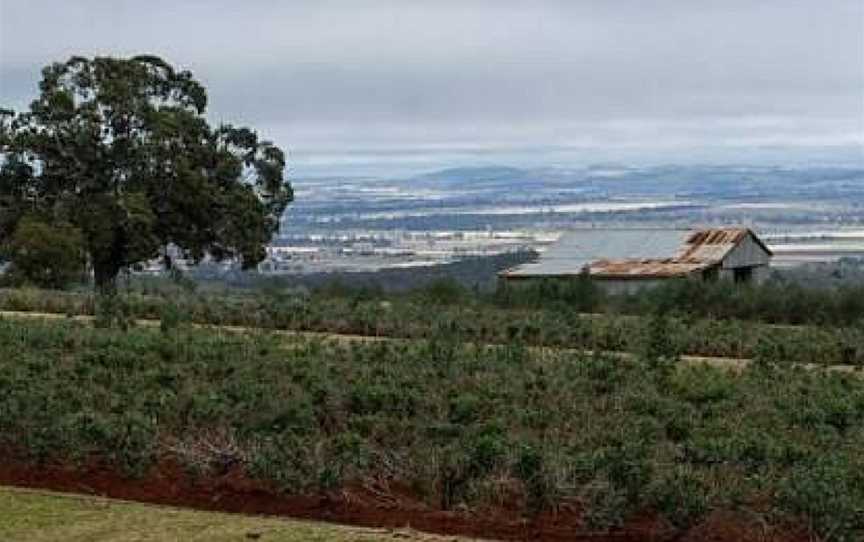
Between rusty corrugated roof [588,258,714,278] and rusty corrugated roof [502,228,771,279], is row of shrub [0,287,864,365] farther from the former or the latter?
rusty corrugated roof [502,228,771,279]

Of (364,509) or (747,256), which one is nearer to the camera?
(364,509)

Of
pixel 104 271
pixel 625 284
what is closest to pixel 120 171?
pixel 104 271

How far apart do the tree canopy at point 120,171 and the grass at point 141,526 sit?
73.6 ft

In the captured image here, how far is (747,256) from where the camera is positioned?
36188mm

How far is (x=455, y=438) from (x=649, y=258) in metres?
26.1

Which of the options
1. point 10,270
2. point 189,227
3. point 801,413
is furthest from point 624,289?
point 801,413

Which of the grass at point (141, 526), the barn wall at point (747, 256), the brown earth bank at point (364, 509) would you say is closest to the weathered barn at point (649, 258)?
the barn wall at point (747, 256)

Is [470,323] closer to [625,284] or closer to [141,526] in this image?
[141,526]

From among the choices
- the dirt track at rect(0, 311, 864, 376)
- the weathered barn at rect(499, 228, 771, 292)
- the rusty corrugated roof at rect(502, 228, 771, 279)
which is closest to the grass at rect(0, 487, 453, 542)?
the dirt track at rect(0, 311, 864, 376)

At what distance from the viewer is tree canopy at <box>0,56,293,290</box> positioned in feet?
105

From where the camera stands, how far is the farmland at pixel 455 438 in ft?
27.4

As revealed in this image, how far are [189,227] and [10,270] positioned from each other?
162 inches

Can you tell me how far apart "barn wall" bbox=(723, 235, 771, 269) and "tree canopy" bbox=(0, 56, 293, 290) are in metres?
11.4

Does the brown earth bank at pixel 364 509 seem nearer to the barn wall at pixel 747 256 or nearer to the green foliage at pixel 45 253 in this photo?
the green foliage at pixel 45 253
